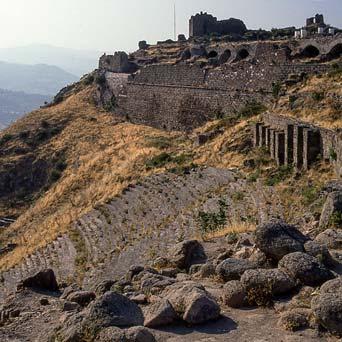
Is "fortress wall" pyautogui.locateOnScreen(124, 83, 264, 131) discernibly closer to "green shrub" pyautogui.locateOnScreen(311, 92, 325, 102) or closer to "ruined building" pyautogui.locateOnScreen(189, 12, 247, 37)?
"green shrub" pyautogui.locateOnScreen(311, 92, 325, 102)

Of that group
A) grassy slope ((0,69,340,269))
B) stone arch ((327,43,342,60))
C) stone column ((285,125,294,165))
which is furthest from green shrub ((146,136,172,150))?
stone column ((285,125,294,165))

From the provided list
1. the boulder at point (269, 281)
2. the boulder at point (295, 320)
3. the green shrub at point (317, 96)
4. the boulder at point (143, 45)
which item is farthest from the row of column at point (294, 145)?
the boulder at point (143, 45)

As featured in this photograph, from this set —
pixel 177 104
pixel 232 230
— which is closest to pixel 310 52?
pixel 177 104

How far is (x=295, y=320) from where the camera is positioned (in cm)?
651

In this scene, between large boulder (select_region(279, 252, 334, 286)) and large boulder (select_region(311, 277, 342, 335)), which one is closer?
large boulder (select_region(311, 277, 342, 335))

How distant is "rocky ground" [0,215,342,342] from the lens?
6.46 meters

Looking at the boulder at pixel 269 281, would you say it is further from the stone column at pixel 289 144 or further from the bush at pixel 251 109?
the bush at pixel 251 109

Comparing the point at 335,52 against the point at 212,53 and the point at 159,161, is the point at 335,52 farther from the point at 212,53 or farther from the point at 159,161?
the point at 212,53

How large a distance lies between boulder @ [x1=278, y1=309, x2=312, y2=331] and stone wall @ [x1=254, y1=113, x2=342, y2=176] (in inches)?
291

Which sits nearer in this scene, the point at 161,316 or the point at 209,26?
the point at 161,316

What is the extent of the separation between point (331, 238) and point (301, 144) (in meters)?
7.24

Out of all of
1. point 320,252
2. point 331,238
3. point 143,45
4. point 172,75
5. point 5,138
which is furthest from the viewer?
point 143,45

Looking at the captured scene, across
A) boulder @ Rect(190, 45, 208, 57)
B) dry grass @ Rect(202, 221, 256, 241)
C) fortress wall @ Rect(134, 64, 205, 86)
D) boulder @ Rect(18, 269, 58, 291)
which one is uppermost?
boulder @ Rect(190, 45, 208, 57)

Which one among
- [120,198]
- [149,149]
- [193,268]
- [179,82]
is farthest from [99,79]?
[193,268]
